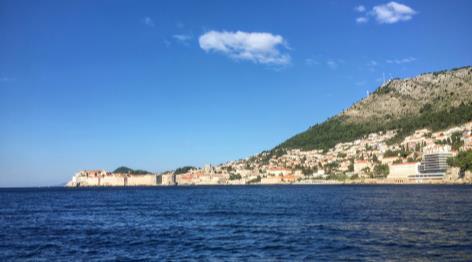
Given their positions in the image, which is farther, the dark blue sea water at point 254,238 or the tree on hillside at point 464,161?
the tree on hillside at point 464,161

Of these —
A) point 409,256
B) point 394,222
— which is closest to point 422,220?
point 394,222

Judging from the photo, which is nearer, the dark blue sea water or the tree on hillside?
the dark blue sea water

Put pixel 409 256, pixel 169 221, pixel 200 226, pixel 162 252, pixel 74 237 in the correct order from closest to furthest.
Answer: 1. pixel 409 256
2. pixel 162 252
3. pixel 74 237
4. pixel 200 226
5. pixel 169 221

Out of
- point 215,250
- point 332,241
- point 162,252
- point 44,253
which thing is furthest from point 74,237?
point 332,241

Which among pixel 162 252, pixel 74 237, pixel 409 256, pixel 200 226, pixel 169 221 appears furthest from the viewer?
pixel 169 221

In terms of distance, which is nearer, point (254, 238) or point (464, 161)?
point (254, 238)

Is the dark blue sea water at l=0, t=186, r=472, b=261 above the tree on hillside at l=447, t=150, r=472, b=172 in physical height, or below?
below

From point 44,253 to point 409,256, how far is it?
22.3m

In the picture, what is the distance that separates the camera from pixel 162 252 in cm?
3078

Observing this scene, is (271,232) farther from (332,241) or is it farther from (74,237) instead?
(74,237)

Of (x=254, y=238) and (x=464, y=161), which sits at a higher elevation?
(x=464, y=161)

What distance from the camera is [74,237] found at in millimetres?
38469

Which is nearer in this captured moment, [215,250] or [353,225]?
[215,250]

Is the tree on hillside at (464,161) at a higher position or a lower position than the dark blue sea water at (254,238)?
higher
